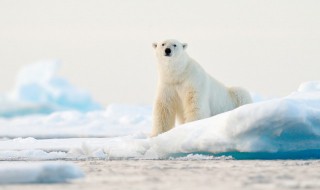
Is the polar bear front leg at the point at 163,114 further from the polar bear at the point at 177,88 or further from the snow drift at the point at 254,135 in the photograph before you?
the snow drift at the point at 254,135

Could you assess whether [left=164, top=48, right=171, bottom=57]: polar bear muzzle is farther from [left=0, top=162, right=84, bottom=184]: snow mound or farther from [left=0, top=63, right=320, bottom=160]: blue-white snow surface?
[left=0, top=162, right=84, bottom=184]: snow mound

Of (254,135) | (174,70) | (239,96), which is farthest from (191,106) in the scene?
(254,135)

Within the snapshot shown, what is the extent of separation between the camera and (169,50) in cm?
922

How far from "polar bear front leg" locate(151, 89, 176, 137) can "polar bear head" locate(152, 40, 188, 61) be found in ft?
1.58

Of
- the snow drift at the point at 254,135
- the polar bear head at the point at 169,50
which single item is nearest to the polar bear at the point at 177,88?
the polar bear head at the point at 169,50

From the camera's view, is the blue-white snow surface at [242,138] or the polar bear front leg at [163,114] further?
the polar bear front leg at [163,114]

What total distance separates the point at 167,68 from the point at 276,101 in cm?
308

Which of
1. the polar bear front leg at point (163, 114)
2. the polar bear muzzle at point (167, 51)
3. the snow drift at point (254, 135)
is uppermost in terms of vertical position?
the polar bear muzzle at point (167, 51)

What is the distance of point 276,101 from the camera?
20.9 feet

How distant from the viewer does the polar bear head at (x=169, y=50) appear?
9219mm

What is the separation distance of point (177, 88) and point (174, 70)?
0.23 m

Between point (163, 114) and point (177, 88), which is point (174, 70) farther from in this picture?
point (163, 114)

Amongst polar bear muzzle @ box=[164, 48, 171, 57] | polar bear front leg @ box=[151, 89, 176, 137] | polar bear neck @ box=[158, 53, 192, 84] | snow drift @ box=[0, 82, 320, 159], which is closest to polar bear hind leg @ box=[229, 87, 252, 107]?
polar bear neck @ box=[158, 53, 192, 84]

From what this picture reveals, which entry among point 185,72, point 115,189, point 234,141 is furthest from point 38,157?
point 115,189
